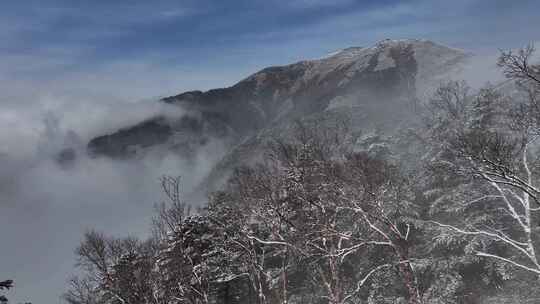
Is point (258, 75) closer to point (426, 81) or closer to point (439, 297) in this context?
point (426, 81)

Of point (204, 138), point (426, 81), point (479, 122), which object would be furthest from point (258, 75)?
point (479, 122)

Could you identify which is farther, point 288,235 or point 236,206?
point 236,206

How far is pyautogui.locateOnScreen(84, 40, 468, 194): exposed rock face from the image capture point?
259ft

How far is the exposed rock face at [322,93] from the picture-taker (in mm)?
78912

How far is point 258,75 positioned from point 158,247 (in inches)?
6695

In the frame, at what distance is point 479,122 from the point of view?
24.5 m

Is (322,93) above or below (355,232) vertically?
above

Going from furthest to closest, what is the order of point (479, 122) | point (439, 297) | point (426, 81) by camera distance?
point (426, 81) < point (479, 122) < point (439, 297)

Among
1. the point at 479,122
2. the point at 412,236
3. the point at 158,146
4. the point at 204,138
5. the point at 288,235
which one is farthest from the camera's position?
the point at 158,146

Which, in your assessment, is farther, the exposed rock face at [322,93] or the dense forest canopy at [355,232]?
the exposed rock face at [322,93]

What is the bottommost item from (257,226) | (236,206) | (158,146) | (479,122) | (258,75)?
(158,146)

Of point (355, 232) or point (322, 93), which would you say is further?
point (322, 93)

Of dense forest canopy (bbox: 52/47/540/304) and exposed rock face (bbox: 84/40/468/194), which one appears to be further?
exposed rock face (bbox: 84/40/468/194)

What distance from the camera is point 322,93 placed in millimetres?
111688
